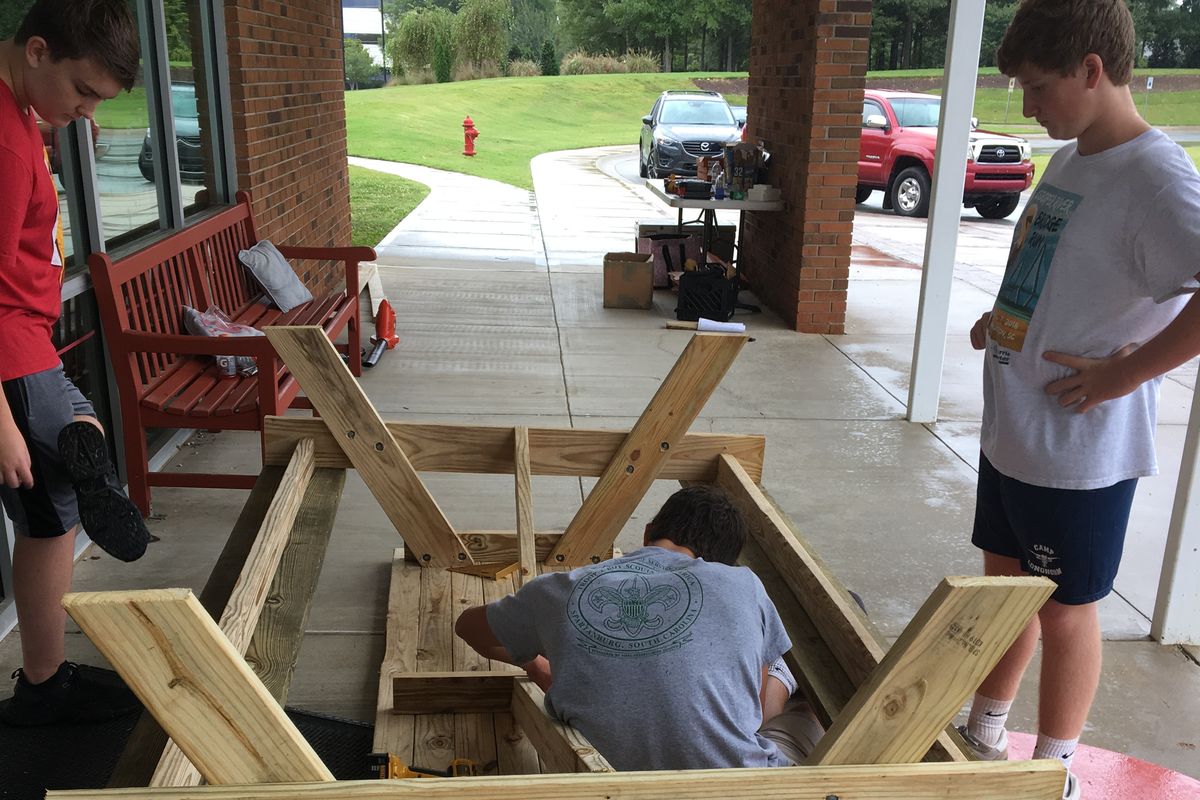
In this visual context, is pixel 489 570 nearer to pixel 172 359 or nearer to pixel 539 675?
pixel 539 675

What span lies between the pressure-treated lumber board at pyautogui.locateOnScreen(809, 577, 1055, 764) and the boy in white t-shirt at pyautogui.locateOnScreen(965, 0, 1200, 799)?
101 centimetres

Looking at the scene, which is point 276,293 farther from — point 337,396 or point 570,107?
point 570,107

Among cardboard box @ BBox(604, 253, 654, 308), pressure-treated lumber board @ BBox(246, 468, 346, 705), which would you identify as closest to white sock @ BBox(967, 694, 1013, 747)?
pressure-treated lumber board @ BBox(246, 468, 346, 705)

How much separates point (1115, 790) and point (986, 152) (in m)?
15.4

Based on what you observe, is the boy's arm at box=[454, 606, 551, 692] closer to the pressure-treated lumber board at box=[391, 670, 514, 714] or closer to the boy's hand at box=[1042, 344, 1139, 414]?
the pressure-treated lumber board at box=[391, 670, 514, 714]

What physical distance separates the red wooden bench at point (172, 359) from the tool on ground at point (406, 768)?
2.06 metres

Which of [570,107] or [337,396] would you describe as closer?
[337,396]

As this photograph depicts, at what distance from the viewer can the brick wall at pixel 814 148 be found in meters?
7.93

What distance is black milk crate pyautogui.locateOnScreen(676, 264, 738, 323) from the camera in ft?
28.5

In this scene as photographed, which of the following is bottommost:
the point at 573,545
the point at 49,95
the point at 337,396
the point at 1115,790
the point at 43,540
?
the point at 1115,790

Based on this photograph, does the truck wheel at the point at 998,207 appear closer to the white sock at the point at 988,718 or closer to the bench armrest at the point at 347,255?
the bench armrest at the point at 347,255

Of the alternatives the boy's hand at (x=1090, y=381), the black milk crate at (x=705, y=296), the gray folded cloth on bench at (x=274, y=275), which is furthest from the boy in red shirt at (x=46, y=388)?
the black milk crate at (x=705, y=296)

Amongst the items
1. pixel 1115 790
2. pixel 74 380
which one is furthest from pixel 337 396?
pixel 1115 790

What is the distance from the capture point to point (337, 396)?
3.09m
